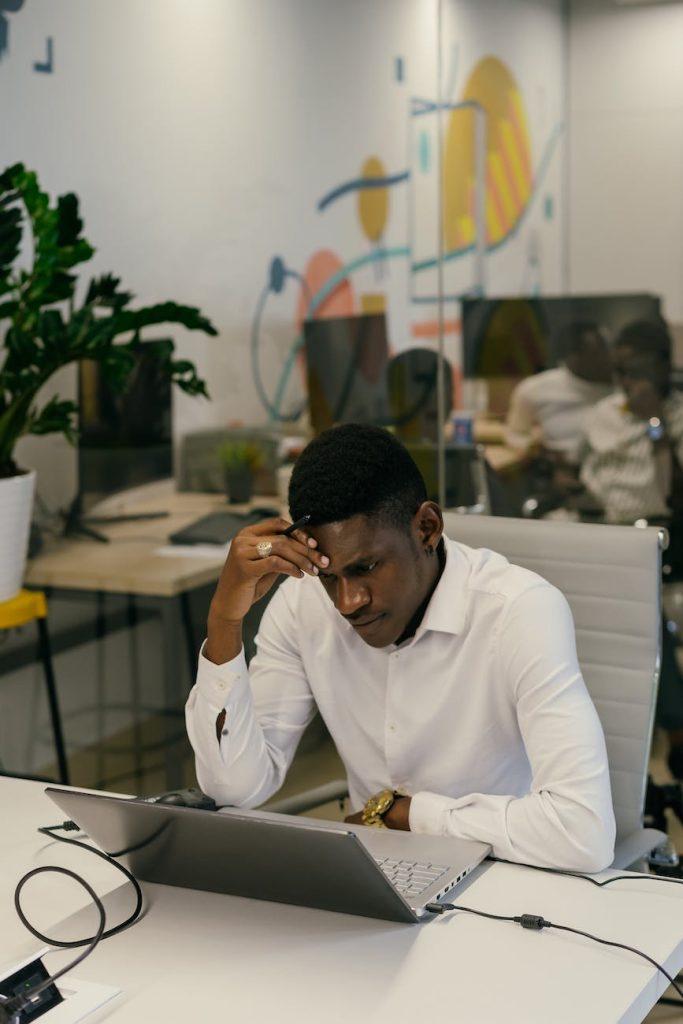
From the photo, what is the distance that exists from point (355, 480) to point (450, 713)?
0.40m

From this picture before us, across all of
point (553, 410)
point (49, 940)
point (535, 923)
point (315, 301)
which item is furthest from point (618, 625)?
point (315, 301)

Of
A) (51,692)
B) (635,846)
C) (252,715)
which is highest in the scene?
(252,715)

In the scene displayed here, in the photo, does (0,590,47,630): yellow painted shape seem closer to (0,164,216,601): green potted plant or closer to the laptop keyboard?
(0,164,216,601): green potted plant

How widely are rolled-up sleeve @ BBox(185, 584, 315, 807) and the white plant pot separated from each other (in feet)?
3.67

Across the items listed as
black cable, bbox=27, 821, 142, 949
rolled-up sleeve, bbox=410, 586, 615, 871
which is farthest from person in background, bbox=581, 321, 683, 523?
black cable, bbox=27, 821, 142, 949

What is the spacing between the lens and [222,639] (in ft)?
6.16

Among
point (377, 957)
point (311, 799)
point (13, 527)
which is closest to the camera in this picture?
point (377, 957)

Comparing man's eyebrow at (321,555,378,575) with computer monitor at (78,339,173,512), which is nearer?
man's eyebrow at (321,555,378,575)

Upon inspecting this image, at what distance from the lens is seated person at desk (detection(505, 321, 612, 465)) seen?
3.39 metres

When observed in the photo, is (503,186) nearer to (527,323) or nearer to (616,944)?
(527,323)

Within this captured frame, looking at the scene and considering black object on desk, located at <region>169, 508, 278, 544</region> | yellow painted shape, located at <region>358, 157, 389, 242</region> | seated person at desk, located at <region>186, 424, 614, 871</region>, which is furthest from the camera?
yellow painted shape, located at <region>358, 157, 389, 242</region>

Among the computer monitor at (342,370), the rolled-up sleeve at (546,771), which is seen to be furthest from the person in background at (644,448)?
the rolled-up sleeve at (546,771)

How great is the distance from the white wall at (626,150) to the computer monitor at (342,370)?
715 millimetres

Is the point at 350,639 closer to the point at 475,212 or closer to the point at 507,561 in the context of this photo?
the point at 507,561
